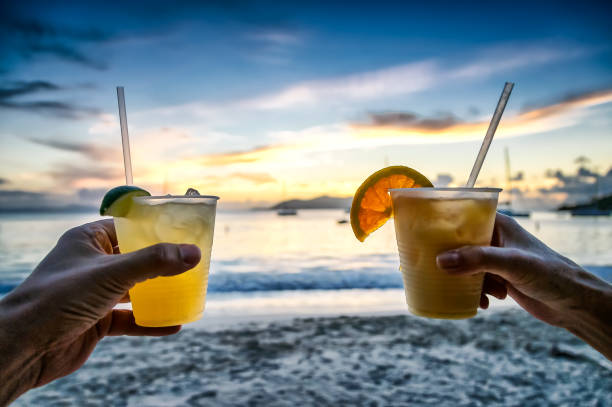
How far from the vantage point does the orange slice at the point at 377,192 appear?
2.08 m

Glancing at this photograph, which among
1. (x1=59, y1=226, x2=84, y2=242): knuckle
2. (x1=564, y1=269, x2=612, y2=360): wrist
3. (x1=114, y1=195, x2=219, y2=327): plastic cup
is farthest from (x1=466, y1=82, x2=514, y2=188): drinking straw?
(x1=59, y1=226, x2=84, y2=242): knuckle

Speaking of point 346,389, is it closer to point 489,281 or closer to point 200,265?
point 489,281

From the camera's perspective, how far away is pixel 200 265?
196cm

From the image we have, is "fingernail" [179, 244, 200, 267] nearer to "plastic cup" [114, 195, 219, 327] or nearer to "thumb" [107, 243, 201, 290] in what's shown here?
"thumb" [107, 243, 201, 290]

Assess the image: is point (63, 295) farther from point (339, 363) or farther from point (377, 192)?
point (339, 363)

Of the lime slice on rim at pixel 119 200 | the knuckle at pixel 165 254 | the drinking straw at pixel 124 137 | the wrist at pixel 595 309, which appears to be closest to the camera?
the knuckle at pixel 165 254

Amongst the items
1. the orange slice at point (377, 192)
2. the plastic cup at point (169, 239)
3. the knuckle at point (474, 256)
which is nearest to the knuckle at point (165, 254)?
the plastic cup at point (169, 239)

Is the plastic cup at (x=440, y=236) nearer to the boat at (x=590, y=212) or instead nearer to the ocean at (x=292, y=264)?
the ocean at (x=292, y=264)

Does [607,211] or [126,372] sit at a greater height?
[126,372]

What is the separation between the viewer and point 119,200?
1.77m

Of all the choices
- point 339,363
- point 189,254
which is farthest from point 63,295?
point 339,363

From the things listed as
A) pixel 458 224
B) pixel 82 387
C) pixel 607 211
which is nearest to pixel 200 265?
pixel 458 224

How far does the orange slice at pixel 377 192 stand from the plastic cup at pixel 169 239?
70cm

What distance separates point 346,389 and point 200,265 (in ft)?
12.5
